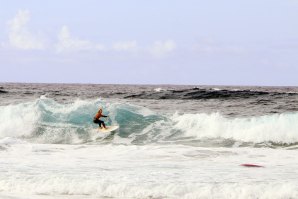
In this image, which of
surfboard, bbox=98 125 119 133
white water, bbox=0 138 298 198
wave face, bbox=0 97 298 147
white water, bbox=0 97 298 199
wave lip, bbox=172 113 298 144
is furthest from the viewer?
surfboard, bbox=98 125 119 133

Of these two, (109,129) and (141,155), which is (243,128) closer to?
(109,129)

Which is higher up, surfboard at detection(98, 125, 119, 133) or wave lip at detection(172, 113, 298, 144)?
wave lip at detection(172, 113, 298, 144)

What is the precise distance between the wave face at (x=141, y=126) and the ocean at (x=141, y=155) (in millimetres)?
39

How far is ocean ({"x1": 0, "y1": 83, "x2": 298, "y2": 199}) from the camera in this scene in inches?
373

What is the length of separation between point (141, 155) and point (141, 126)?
774 cm

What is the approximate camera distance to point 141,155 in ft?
46.4

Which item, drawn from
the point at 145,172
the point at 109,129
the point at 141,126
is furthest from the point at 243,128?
the point at 145,172

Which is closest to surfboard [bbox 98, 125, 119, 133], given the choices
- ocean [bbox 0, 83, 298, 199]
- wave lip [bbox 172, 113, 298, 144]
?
ocean [bbox 0, 83, 298, 199]

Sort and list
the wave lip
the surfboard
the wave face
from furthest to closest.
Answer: the surfboard
the wave face
the wave lip

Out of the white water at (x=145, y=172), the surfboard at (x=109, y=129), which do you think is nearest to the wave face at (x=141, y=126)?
the surfboard at (x=109, y=129)

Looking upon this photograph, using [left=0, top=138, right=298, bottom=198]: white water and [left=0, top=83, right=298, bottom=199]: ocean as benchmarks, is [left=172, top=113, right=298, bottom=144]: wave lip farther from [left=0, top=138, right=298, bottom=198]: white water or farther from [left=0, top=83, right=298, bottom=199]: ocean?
[left=0, top=138, right=298, bottom=198]: white water

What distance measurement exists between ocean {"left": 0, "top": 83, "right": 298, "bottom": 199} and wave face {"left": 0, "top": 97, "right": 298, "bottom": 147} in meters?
0.04

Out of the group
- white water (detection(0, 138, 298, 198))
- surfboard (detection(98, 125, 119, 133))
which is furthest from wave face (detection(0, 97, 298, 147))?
white water (detection(0, 138, 298, 198))

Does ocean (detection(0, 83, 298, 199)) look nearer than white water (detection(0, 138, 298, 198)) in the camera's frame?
No
